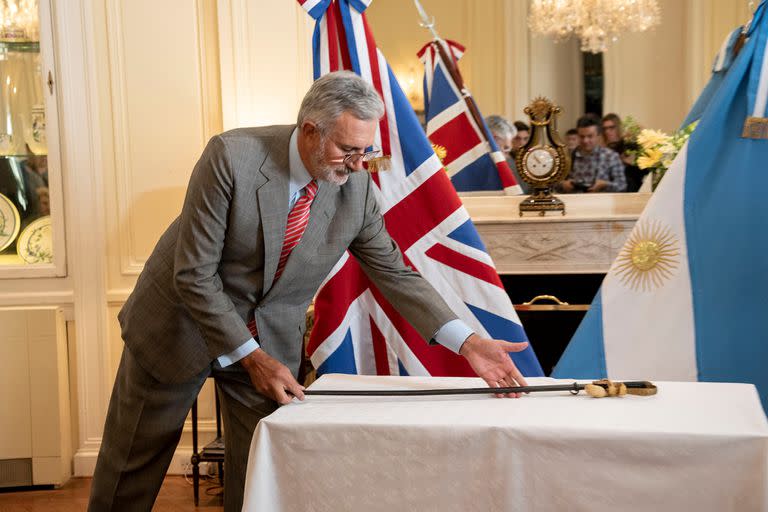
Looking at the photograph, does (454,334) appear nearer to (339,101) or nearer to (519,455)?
(519,455)

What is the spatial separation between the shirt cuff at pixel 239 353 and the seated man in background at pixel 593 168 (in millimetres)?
2185

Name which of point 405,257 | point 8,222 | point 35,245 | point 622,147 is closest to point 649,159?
point 622,147

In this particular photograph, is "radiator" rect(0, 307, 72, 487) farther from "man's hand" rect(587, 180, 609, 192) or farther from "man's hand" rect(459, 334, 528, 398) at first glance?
"man's hand" rect(587, 180, 609, 192)

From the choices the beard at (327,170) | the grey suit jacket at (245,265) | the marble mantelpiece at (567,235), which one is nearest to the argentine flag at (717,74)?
the marble mantelpiece at (567,235)

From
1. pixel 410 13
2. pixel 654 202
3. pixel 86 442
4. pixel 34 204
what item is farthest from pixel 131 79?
pixel 654 202

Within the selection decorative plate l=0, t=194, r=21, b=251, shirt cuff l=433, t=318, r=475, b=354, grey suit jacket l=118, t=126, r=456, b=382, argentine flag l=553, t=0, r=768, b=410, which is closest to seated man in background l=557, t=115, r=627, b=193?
argentine flag l=553, t=0, r=768, b=410

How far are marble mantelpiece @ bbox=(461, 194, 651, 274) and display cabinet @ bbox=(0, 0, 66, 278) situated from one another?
1.82 meters

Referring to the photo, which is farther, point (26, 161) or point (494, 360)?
point (26, 161)

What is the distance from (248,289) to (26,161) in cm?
200

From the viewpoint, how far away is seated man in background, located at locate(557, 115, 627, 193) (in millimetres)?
3600

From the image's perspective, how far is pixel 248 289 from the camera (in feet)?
6.52

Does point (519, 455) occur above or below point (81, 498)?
above

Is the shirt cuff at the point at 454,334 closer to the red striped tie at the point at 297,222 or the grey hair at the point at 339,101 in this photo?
the red striped tie at the point at 297,222

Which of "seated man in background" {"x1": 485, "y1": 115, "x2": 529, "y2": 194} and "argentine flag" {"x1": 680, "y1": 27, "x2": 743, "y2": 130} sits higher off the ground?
"argentine flag" {"x1": 680, "y1": 27, "x2": 743, "y2": 130}
